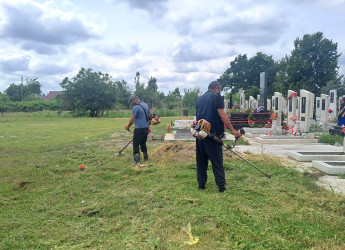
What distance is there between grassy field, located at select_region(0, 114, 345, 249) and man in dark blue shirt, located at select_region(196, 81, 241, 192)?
28 cm

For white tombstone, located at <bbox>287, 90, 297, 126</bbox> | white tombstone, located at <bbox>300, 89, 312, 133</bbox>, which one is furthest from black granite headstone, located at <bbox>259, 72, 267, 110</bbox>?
white tombstone, located at <bbox>300, 89, 312, 133</bbox>

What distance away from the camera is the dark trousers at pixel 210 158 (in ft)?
14.6

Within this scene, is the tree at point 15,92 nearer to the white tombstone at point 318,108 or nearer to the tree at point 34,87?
the tree at point 34,87

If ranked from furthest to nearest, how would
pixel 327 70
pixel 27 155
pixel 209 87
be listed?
pixel 327 70 < pixel 27 155 < pixel 209 87

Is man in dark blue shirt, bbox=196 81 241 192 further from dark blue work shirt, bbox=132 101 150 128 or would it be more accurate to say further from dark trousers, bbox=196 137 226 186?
dark blue work shirt, bbox=132 101 150 128

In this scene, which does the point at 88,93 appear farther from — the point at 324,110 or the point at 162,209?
the point at 162,209

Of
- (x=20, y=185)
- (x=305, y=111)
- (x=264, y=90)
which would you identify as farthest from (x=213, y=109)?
(x=264, y=90)

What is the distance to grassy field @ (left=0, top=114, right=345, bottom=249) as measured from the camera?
116 inches

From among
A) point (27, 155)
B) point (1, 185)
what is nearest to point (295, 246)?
point (1, 185)

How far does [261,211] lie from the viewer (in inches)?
141

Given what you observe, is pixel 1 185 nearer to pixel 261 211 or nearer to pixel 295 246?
pixel 261 211

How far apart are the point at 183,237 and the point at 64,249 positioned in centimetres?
Answer: 119

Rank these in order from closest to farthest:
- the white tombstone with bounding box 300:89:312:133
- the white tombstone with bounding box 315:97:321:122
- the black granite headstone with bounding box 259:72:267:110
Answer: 1. the white tombstone with bounding box 300:89:312:133
2. the black granite headstone with bounding box 259:72:267:110
3. the white tombstone with bounding box 315:97:321:122

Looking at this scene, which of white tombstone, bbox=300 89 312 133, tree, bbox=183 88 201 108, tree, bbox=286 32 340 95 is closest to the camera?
white tombstone, bbox=300 89 312 133
